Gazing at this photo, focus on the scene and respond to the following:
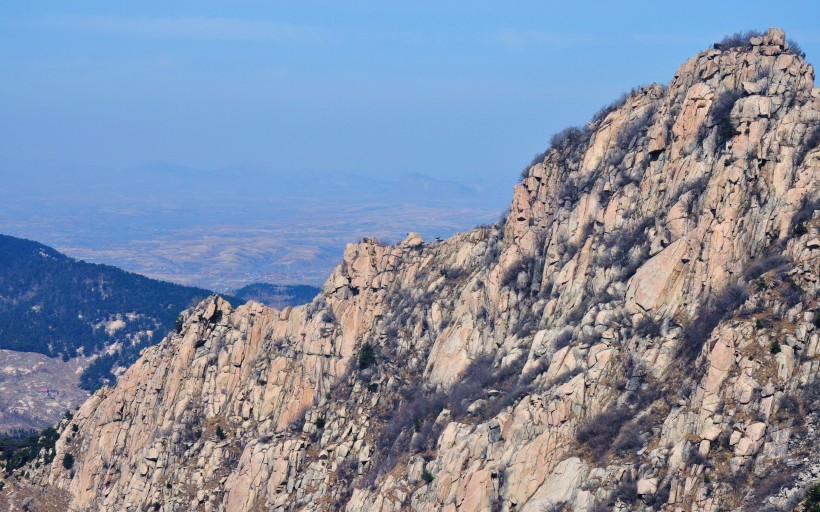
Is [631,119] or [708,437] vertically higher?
[631,119]

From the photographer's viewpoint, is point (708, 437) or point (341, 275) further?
point (341, 275)

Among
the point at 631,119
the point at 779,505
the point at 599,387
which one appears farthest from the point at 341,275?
the point at 779,505

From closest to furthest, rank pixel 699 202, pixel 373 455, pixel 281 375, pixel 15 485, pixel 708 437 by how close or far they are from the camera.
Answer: pixel 708 437 < pixel 699 202 < pixel 373 455 < pixel 281 375 < pixel 15 485

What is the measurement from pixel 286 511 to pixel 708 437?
122 feet

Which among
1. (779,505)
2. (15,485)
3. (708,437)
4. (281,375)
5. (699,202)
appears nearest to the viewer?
(779,505)

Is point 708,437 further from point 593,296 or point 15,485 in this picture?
point 15,485

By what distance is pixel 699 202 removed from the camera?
236ft

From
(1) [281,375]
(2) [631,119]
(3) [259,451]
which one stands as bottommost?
(3) [259,451]

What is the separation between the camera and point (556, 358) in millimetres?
70625

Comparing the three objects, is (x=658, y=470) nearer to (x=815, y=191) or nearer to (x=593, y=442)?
(x=593, y=442)

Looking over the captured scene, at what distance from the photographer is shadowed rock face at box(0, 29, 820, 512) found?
196ft

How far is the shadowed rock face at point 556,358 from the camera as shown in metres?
59.9

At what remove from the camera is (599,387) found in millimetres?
67438

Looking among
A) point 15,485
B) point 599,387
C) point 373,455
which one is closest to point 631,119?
point 599,387
